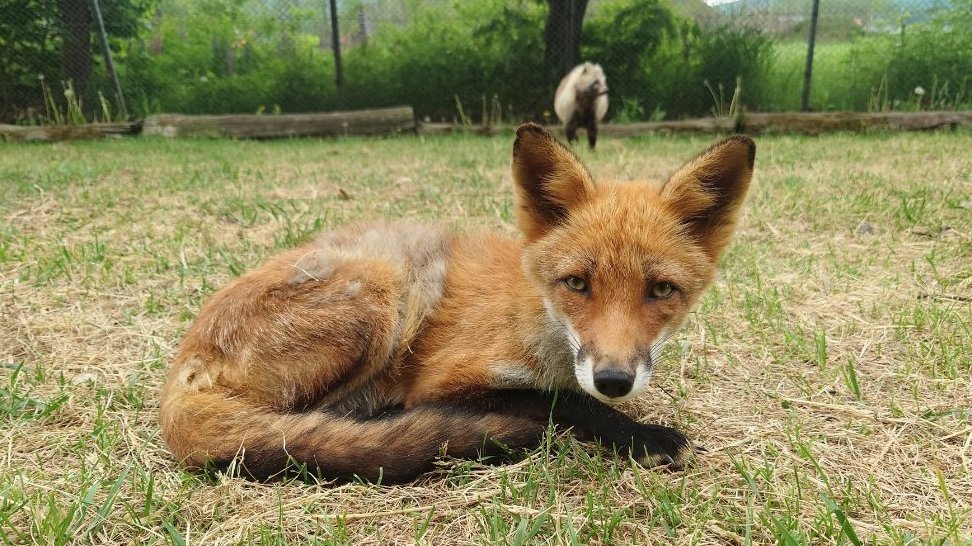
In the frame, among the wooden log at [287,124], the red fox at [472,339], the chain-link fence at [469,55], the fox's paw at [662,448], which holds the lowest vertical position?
the fox's paw at [662,448]

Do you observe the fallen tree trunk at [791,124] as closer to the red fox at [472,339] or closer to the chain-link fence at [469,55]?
the chain-link fence at [469,55]

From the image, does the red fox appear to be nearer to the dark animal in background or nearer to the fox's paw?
the fox's paw

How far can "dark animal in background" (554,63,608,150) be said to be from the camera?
1033 cm

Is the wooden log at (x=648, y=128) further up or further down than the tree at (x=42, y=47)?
further down

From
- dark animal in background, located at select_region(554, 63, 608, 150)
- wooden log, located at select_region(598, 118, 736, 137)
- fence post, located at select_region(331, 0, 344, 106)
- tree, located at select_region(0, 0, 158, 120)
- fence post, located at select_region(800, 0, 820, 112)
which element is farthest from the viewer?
fence post, located at select_region(331, 0, 344, 106)

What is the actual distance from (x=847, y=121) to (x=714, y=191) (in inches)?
420

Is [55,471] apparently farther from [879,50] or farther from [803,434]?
[879,50]

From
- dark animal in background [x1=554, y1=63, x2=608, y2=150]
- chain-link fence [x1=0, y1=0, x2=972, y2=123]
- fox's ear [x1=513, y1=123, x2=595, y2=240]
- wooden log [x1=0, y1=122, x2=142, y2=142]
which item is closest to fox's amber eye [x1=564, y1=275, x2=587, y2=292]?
fox's ear [x1=513, y1=123, x2=595, y2=240]

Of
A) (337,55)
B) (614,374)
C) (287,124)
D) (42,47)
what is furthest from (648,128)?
(42,47)

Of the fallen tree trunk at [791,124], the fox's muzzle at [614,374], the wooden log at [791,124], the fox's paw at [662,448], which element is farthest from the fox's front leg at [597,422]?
the wooden log at [791,124]

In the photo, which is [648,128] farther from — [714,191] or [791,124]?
[714,191]

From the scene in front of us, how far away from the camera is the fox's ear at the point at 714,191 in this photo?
7.73 feet

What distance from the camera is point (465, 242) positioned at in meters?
3.29

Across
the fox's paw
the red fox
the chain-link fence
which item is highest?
the chain-link fence
